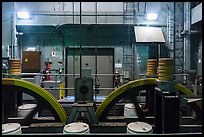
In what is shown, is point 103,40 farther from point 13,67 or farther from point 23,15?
point 13,67

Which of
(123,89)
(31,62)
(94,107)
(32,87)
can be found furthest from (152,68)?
(31,62)

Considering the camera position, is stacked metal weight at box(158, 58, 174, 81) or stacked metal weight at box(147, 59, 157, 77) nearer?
stacked metal weight at box(158, 58, 174, 81)

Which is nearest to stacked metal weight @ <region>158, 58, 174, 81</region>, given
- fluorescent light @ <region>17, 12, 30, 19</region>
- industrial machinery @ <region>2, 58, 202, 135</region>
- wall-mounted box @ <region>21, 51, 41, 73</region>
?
industrial machinery @ <region>2, 58, 202, 135</region>

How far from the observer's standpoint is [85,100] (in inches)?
113

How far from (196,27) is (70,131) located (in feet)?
19.9

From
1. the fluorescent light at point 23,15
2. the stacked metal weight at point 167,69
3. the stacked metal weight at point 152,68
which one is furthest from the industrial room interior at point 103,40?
the stacked metal weight at point 167,69

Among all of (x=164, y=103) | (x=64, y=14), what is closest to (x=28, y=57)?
(x=64, y=14)

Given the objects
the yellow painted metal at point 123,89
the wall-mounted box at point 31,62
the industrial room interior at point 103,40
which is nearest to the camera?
the yellow painted metal at point 123,89

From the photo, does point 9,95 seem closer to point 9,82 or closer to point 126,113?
point 9,82

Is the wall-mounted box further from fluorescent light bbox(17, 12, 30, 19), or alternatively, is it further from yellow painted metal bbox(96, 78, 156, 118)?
yellow painted metal bbox(96, 78, 156, 118)

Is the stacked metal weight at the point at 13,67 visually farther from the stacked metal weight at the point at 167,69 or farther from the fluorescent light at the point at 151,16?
the fluorescent light at the point at 151,16

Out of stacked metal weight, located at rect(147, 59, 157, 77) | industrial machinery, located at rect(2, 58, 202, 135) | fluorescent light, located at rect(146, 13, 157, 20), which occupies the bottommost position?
industrial machinery, located at rect(2, 58, 202, 135)

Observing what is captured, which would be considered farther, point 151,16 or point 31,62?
point 151,16

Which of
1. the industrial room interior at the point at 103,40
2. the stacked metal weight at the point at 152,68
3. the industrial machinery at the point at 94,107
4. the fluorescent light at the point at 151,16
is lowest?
the industrial machinery at the point at 94,107
